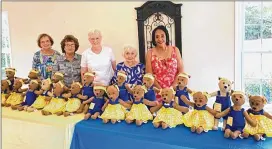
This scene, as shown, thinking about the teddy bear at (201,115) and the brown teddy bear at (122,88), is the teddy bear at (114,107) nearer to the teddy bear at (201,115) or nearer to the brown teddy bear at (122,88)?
the brown teddy bear at (122,88)

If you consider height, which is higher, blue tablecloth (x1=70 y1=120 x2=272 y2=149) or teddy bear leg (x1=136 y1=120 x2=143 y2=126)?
teddy bear leg (x1=136 y1=120 x2=143 y2=126)

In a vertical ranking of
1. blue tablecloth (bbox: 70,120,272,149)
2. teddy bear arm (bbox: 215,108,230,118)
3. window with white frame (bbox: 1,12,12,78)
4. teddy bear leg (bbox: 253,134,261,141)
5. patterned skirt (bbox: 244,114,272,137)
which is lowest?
blue tablecloth (bbox: 70,120,272,149)

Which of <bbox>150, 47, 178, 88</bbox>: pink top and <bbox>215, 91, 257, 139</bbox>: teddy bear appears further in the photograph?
<bbox>150, 47, 178, 88</bbox>: pink top

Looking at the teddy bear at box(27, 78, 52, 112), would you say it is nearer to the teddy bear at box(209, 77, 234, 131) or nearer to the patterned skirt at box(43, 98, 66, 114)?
the patterned skirt at box(43, 98, 66, 114)

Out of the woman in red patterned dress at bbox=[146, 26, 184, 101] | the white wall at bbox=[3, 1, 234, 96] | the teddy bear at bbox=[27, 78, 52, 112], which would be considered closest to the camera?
the teddy bear at bbox=[27, 78, 52, 112]

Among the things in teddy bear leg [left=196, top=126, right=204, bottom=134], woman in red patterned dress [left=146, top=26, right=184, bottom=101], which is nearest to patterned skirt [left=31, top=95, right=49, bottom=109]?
woman in red patterned dress [left=146, top=26, right=184, bottom=101]

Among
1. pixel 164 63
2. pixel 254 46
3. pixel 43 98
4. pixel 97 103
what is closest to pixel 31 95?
pixel 43 98

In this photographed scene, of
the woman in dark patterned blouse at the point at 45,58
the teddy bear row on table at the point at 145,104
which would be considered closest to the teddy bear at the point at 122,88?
the teddy bear row on table at the point at 145,104

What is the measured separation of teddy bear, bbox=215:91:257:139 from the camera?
1503mm

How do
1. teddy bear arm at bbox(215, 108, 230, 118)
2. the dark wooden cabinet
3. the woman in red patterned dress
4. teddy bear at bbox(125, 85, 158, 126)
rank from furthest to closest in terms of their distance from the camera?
the dark wooden cabinet, the woman in red patterned dress, teddy bear at bbox(125, 85, 158, 126), teddy bear arm at bbox(215, 108, 230, 118)

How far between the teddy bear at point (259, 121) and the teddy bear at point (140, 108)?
1.87ft

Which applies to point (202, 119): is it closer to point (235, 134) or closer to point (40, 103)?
point (235, 134)

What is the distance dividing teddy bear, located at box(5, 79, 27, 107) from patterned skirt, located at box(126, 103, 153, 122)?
41.7 inches

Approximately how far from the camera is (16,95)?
2.41m
